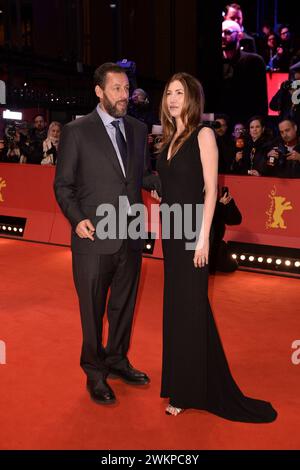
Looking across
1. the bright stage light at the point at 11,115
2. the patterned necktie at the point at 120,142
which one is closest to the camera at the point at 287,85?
the patterned necktie at the point at 120,142

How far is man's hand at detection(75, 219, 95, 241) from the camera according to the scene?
10.0 ft

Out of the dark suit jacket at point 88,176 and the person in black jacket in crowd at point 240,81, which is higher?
the person in black jacket in crowd at point 240,81

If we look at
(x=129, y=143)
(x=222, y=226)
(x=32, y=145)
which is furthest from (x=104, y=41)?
(x=129, y=143)

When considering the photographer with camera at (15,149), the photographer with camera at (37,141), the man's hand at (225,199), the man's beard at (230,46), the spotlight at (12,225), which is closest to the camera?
the man's hand at (225,199)

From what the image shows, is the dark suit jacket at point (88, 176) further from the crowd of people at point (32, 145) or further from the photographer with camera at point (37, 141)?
the photographer with camera at point (37, 141)

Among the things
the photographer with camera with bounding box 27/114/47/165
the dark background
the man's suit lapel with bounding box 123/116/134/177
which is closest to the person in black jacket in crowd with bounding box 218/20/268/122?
the dark background

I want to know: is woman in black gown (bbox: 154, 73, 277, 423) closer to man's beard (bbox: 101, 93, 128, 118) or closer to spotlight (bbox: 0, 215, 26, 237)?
man's beard (bbox: 101, 93, 128, 118)

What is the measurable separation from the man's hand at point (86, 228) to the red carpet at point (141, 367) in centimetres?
94

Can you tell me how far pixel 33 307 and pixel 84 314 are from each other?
6.24ft

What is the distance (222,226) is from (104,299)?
2.91 meters

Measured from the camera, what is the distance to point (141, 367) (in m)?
3.78

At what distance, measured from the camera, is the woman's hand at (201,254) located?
289 cm

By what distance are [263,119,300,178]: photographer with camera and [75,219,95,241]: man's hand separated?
12.5 feet

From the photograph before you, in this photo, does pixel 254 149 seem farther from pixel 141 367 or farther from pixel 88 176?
pixel 88 176
